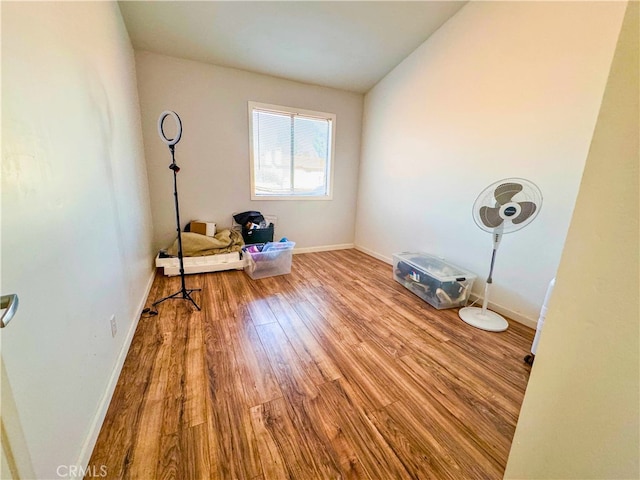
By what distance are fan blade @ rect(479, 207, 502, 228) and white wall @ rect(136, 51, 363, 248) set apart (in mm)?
2644

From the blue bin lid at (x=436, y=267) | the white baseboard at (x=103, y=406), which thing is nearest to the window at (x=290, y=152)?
the blue bin lid at (x=436, y=267)

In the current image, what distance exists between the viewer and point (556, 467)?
0.64 meters

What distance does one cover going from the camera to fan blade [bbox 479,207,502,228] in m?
1.96

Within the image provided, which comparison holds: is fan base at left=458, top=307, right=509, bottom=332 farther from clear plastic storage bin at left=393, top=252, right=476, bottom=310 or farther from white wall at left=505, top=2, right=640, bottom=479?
white wall at left=505, top=2, right=640, bottom=479

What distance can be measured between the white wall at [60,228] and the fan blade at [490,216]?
2665mm

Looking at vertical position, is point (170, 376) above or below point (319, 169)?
below

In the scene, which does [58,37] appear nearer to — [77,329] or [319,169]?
[77,329]

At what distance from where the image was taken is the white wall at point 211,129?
3025 millimetres

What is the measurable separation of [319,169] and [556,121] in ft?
9.61

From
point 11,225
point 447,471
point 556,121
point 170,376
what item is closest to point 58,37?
point 11,225

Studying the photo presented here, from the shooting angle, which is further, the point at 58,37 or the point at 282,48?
the point at 282,48

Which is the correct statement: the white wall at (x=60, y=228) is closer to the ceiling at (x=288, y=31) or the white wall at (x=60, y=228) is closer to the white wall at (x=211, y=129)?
the ceiling at (x=288, y=31)

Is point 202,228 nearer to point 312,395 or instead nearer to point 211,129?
point 211,129

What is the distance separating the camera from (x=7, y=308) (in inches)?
22.4
